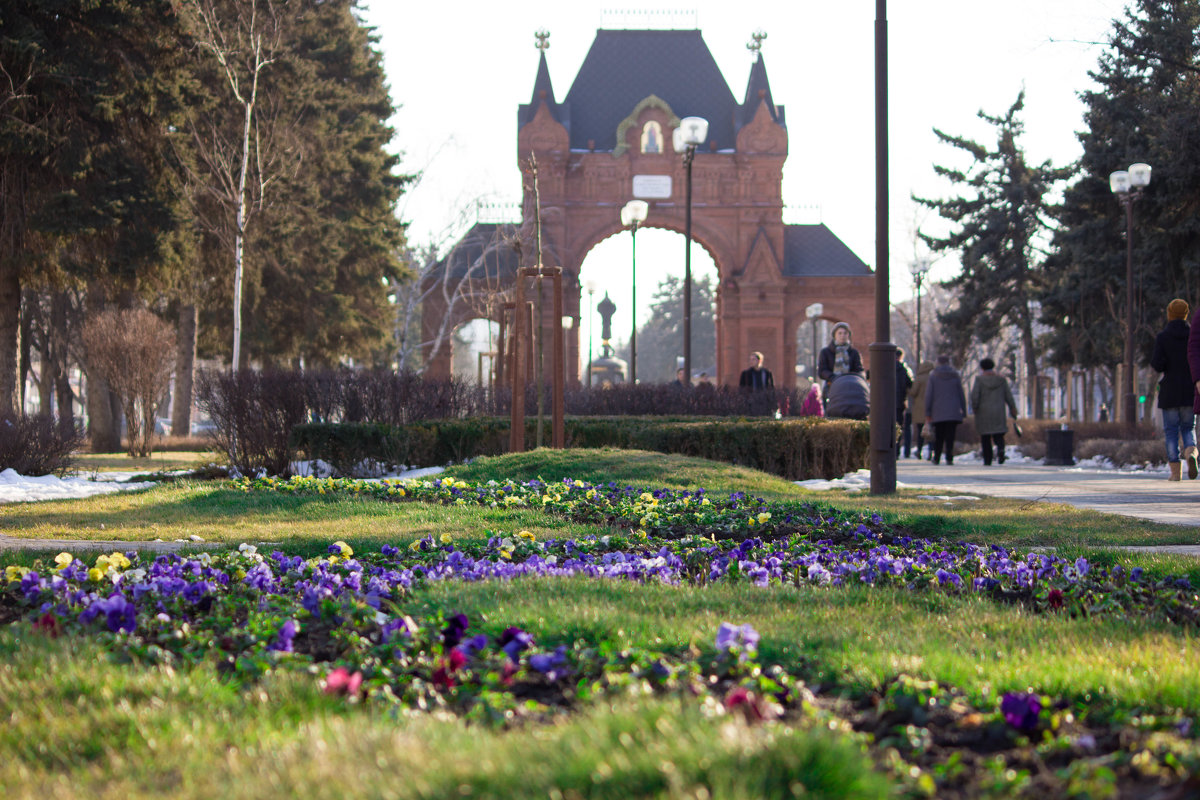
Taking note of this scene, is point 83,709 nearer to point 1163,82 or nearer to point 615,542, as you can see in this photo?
point 615,542

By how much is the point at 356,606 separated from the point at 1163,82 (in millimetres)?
26151

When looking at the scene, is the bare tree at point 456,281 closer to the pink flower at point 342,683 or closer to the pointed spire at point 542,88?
the pointed spire at point 542,88

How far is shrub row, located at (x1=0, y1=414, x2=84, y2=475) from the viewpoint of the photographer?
1300cm

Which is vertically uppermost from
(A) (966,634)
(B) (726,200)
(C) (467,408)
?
(B) (726,200)

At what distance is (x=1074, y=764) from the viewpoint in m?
2.30

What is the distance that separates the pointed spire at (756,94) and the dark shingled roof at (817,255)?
5328 mm

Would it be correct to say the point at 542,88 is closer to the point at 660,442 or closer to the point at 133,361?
the point at 133,361

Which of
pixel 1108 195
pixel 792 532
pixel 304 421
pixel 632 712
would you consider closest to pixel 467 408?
pixel 304 421

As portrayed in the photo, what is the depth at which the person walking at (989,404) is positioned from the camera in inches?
707

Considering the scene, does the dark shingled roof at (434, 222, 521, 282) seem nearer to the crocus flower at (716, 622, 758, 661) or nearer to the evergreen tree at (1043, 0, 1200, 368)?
the evergreen tree at (1043, 0, 1200, 368)

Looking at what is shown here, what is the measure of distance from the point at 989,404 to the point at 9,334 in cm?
1826

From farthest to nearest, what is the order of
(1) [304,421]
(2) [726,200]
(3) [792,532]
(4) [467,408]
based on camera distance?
(2) [726,200]
(4) [467,408]
(1) [304,421]
(3) [792,532]

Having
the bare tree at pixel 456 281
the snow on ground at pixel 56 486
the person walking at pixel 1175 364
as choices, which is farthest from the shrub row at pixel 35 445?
the bare tree at pixel 456 281

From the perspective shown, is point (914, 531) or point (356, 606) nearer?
point (356, 606)
